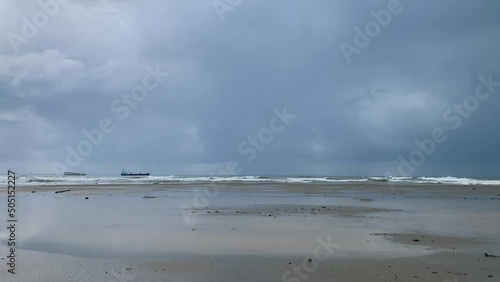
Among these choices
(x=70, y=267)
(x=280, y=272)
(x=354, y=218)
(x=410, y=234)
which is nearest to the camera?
(x=280, y=272)

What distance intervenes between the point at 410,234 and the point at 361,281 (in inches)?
308

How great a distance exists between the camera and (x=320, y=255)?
1302 cm

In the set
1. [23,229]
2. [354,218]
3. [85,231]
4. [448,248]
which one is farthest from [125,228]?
[448,248]

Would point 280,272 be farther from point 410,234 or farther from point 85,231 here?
point 85,231

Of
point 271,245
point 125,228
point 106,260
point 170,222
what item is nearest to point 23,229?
point 125,228

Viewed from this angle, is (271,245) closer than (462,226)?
Yes

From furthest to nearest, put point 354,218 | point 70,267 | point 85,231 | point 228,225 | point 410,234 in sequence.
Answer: point 354,218 < point 228,225 < point 85,231 < point 410,234 < point 70,267

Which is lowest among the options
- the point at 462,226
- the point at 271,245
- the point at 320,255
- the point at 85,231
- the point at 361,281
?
the point at 361,281

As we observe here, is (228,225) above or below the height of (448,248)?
above

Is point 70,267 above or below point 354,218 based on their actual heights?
below

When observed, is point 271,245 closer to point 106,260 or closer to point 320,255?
point 320,255

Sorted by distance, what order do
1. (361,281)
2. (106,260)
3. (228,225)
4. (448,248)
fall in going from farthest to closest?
1. (228,225)
2. (448,248)
3. (106,260)
4. (361,281)

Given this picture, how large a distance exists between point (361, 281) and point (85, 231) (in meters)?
12.3

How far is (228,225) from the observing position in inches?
779
